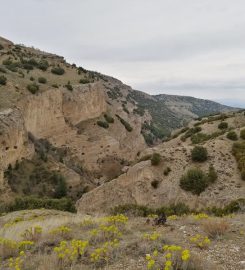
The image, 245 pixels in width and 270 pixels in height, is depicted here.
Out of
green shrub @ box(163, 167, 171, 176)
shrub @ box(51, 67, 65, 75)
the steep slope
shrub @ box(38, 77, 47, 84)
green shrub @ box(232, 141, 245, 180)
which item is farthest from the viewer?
shrub @ box(51, 67, 65, 75)

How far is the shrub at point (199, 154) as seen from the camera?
23.0 m

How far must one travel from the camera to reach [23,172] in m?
32.8

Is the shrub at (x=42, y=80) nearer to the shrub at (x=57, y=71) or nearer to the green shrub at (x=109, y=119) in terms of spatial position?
the shrub at (x=57, y=71)

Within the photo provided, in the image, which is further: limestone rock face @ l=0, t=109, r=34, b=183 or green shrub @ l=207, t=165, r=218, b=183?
limestone rock face @ l=0, t=109, r=34, b=183

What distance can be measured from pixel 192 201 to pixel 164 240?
42.6ft

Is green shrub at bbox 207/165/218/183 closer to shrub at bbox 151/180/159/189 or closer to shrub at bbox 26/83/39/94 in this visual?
shrub at bbox 151/180/159/189

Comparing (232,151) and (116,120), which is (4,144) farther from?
(116,120)

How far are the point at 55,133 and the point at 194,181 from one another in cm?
2536

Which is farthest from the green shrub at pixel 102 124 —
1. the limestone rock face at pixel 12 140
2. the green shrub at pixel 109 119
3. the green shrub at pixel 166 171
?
the green shrub at pixel 166 171

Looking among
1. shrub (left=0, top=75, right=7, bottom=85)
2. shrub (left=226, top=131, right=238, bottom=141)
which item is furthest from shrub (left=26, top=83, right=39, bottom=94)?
shrub (left=226, top=131, right=238, bottom=141)

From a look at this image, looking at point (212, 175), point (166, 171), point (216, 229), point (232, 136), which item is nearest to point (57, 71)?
point (232, 136)

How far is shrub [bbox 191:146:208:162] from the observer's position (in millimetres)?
22984

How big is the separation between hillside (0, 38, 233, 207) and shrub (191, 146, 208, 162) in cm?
1441

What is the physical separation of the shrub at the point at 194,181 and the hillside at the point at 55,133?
1502 centimetres
